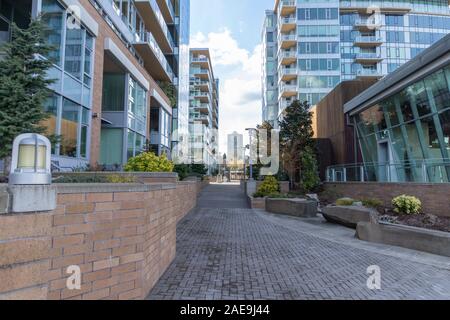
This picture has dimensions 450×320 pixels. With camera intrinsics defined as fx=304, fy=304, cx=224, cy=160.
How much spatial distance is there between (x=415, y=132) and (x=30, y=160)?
16621mm

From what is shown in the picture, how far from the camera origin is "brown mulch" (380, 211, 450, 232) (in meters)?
8.55

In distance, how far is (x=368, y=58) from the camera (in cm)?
5141

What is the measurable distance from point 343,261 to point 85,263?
525cm

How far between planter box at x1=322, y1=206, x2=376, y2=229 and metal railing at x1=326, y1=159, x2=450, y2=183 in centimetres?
424

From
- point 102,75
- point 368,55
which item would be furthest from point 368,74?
point 102,75

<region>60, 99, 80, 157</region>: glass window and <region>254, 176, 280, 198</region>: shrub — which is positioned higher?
<region>60, 99, 80, 157</region>: glass window

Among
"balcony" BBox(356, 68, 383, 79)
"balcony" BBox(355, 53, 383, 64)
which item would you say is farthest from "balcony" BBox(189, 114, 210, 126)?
"balcony" BBox(355, 53, 383, 64)

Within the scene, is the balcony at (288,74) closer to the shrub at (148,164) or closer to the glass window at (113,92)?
the glass window at (113,92)

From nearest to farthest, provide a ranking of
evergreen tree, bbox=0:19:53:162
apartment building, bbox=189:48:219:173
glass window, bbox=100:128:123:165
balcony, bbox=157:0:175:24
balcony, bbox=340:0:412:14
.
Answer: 1. evergreen tree, bbox=0:19:53:162
2. glass window, bbox=100:128:123:165
3. balcony, bbox=157:0:175:24
4. balcony, bbox=340:0:412:14
5. apartment building, bbox=189:48:219:173

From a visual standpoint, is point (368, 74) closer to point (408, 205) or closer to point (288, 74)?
point (288, 74)

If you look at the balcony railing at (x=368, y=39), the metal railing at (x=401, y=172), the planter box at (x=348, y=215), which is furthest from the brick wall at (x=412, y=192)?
the balcony railing at (x=368, y=39)

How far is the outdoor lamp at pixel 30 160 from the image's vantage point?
2631 mm

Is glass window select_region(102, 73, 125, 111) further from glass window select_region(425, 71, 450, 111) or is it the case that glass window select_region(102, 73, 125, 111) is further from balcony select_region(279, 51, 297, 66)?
balcony select_region(279, 51, 297, 66)

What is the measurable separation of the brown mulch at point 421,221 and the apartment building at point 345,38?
41759 mm
